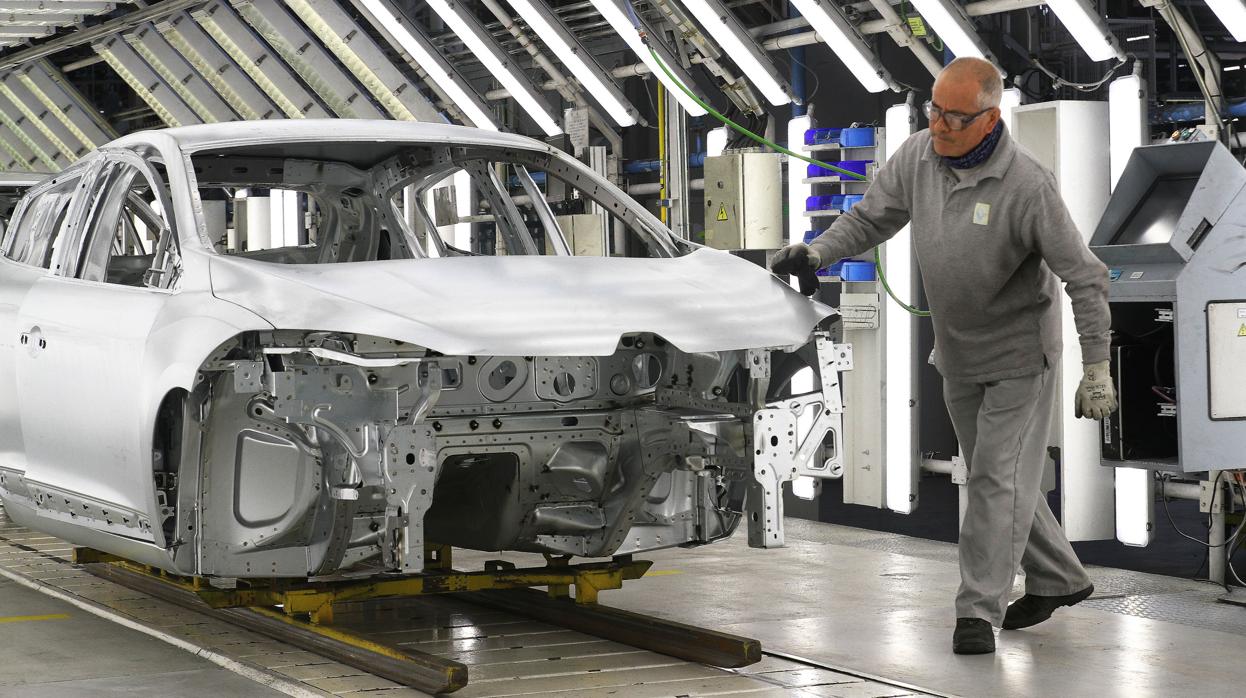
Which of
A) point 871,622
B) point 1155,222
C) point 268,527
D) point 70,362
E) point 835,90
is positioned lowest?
point 871,622

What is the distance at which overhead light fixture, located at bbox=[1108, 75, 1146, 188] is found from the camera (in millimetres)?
6605

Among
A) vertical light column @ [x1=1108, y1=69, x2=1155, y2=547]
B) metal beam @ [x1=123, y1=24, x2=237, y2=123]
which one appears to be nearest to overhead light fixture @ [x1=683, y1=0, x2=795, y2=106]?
vertical light column @ [x1=1108, y1=69, x2=1155, y2=547]

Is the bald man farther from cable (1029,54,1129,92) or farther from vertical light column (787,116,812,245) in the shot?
vertical light column (787,116,812,245)

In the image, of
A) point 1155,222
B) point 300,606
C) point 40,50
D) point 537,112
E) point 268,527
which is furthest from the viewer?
point 40,50

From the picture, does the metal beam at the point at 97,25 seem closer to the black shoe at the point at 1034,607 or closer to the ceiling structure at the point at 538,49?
the ceiling structure at the point at 538,49

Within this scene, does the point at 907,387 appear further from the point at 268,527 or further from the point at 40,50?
the point at 40,50

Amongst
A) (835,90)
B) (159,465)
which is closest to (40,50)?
(835,90)

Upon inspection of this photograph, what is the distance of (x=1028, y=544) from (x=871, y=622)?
645 mm

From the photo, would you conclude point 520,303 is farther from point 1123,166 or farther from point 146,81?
point 146,81

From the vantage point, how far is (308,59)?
12.0m

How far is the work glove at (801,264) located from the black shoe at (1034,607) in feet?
4.35

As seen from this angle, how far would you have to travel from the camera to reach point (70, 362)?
5.37 meters

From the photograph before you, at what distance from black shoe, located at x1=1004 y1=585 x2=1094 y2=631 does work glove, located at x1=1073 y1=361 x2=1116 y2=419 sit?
33.0 inches

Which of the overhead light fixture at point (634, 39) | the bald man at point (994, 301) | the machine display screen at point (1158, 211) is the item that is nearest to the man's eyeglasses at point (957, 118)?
the bald man at point (994, 301)
